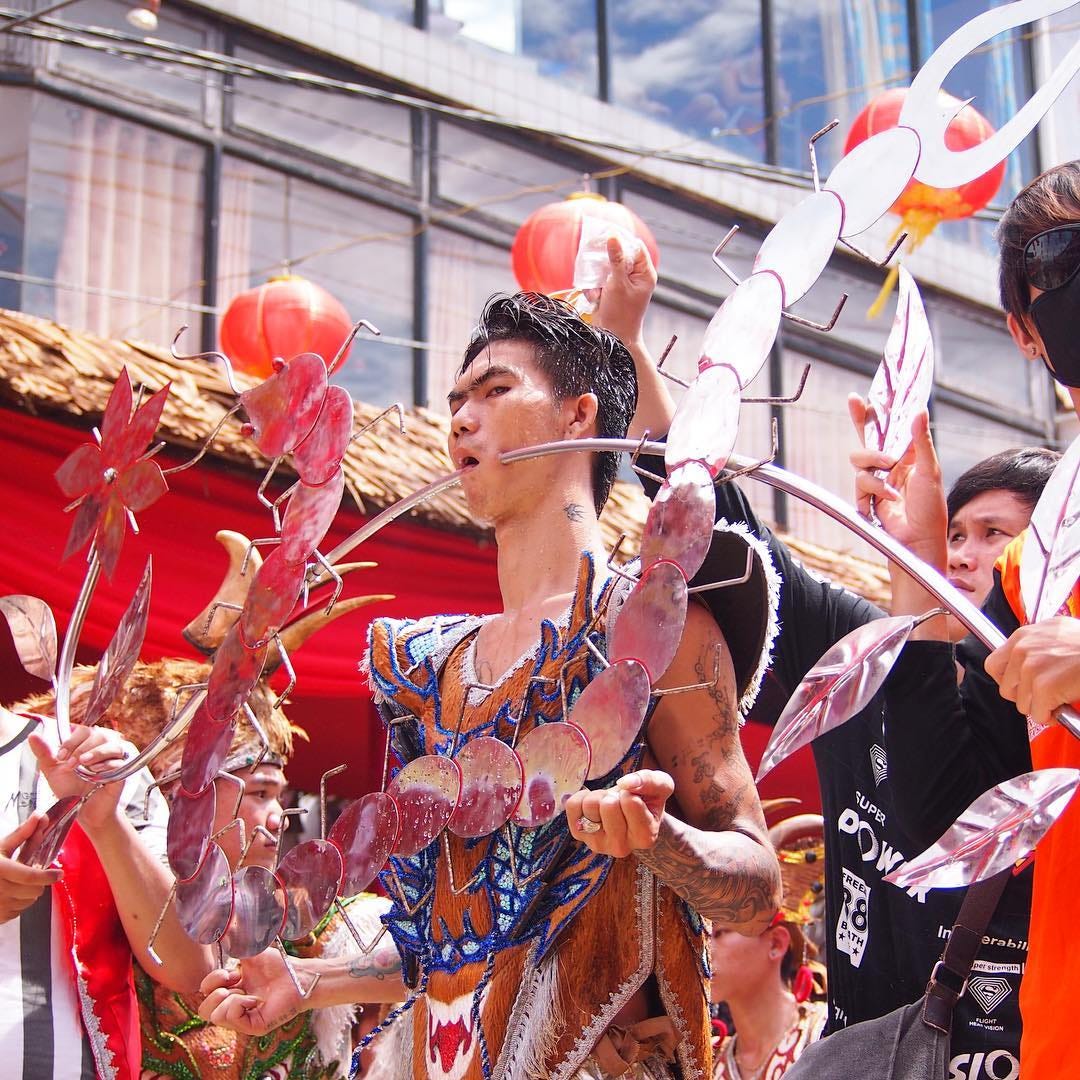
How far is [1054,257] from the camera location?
1639 millimetres

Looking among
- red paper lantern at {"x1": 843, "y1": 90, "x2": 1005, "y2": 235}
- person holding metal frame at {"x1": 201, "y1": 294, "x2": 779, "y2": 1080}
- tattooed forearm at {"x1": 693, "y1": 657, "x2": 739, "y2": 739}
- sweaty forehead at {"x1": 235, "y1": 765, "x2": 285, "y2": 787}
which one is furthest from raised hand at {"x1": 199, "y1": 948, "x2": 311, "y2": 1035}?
red paper lantern at {"x1": 843, "y1": 90, "x2": 1005, "y2": 235}

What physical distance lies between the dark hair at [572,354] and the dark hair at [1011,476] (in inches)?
26.3

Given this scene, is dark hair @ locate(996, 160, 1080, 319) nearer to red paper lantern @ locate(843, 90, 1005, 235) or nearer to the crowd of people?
the crowd of people

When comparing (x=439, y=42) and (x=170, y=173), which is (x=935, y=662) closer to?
(x=170, y=173)

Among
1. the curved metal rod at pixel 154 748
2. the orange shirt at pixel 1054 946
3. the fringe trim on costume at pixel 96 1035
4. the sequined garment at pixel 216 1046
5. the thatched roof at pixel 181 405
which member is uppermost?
the thatched roof at pixel 181 405

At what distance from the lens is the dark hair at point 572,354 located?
2076mm

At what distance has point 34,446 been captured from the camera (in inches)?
171

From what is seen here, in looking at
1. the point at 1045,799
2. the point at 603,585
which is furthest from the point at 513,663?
the point at 1045,799

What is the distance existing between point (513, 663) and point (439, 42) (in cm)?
790

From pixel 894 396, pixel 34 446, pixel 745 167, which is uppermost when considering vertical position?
pixel 745 167

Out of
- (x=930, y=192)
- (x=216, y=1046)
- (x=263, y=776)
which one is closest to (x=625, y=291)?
(x=263, y=776)

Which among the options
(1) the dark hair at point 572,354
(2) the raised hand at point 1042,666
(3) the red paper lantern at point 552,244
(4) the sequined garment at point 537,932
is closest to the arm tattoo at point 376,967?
(4) the sequined garment at point 537,932

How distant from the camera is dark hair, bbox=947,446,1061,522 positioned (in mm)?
2490

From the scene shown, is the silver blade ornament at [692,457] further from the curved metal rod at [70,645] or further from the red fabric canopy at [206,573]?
the red fabric canopy at [206,573]
